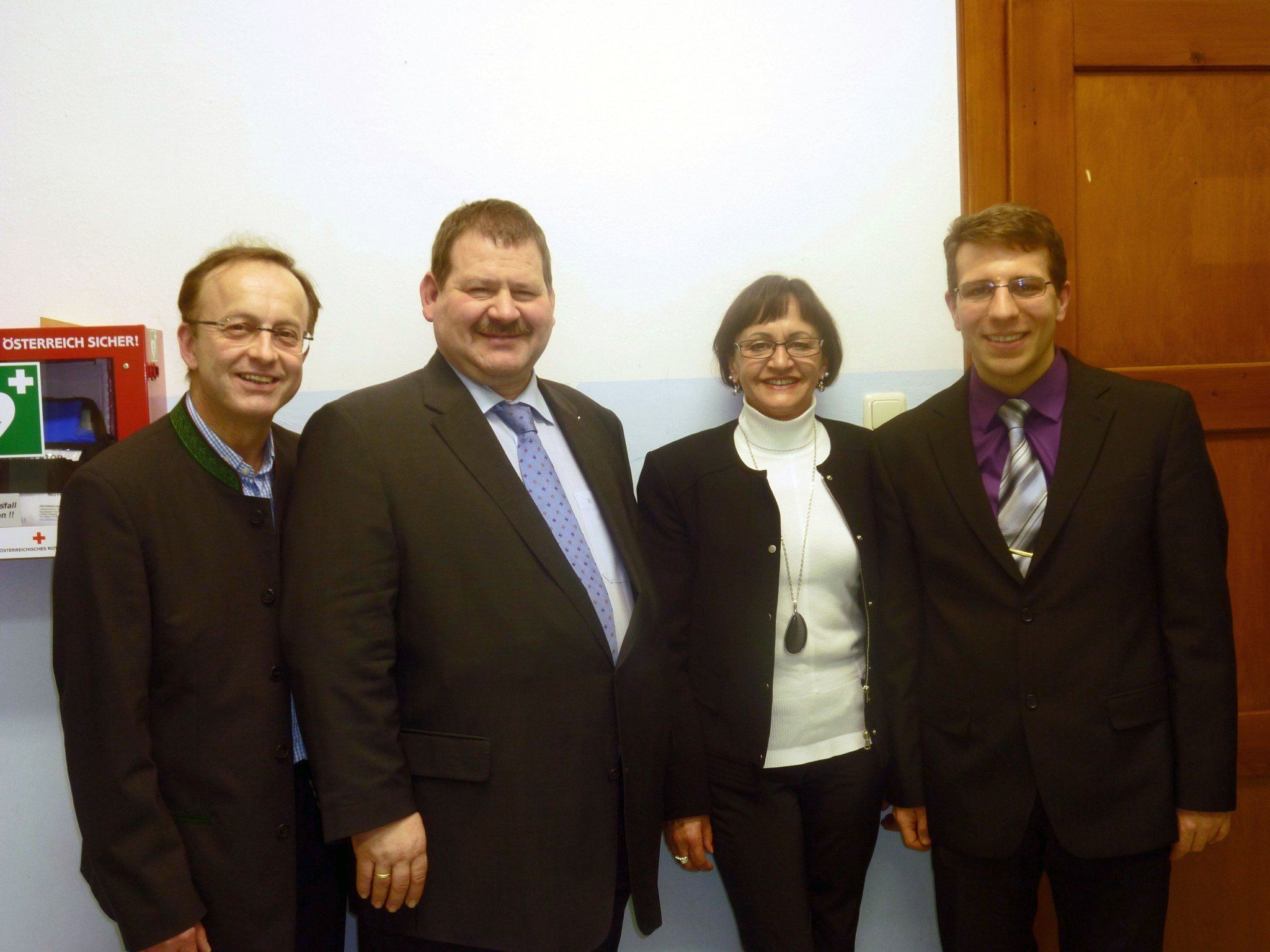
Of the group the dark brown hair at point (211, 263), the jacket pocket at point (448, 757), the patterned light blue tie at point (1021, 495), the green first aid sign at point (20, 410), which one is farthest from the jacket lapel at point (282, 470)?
the patterned light blue tie at point (1021, 495)

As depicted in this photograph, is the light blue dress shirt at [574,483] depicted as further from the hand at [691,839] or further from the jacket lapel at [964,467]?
the jacket lapel at [964,467]

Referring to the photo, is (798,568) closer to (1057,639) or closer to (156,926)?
(1057,639)

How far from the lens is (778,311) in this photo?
173 centimetres

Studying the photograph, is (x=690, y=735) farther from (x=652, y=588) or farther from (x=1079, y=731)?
(x=1079, y=731)

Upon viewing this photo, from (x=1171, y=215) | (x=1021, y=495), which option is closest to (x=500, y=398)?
(x=1021, y=495)

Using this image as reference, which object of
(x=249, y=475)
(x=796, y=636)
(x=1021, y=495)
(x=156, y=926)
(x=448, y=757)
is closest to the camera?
(x=156, y=926)

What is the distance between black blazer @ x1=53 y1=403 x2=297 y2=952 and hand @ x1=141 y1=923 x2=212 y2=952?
0.07 ft

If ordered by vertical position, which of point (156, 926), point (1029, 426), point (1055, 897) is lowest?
point (1055, 897)

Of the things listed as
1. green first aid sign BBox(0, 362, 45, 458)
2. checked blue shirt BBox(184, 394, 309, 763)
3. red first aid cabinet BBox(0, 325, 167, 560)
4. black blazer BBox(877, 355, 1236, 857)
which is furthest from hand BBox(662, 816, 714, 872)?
green first aid sign BBox(0, 362, 45, 458)

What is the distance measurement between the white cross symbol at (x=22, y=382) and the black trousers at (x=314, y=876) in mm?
1080

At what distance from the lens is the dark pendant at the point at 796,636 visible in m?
1.59

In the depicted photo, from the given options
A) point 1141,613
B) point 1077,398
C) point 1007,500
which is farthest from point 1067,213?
point 1141,613

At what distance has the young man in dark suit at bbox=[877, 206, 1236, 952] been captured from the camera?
1414 mm

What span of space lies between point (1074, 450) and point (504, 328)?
3.58 ft
